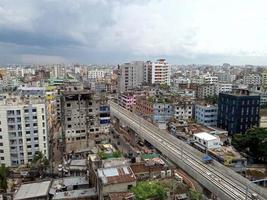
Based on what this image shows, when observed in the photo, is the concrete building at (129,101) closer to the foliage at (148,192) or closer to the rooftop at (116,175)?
the rooftop at (116,175)

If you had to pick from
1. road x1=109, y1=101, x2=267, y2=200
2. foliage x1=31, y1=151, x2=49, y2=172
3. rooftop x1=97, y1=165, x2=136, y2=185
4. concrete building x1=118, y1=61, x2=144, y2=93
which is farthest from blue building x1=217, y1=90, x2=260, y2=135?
concrete building x1=118, y1=61, x2=144, y2=93

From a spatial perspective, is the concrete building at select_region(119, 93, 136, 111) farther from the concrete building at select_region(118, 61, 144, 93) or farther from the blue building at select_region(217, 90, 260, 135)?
the blue building at select_region(217, 90, 260, 135)

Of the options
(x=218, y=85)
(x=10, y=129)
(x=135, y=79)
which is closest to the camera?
(x=10, y=129)

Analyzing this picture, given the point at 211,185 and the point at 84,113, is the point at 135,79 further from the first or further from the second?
the point at 211,185

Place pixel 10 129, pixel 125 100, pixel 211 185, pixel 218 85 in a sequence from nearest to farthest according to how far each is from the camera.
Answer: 1. pixel 211 185
2. pixel 10 129
3. pixel 125 100
4. pixel 218 85

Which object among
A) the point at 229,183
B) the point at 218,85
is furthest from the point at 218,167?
the point at 218,85

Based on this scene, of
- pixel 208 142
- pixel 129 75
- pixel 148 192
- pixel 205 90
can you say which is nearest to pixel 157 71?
pixel 129 75
